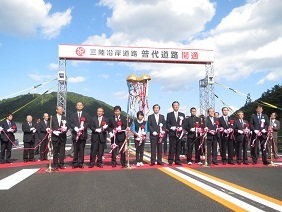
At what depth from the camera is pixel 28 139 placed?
35.0 ft

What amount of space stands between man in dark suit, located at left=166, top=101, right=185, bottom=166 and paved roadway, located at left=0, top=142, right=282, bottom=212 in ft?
5.79

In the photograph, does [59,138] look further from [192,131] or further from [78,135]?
[192,131]

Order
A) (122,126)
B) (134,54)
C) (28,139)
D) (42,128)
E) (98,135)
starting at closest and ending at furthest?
(98,135) < (122,126) < (28,139) < (42,128) < (134,54)

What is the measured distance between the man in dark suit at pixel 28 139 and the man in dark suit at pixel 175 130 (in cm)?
528

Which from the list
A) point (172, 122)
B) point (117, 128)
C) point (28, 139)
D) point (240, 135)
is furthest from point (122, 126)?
point (28, 139)

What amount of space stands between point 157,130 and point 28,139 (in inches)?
202

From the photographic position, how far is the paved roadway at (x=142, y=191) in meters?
4.07

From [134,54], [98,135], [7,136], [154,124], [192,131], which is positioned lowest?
[7,136]

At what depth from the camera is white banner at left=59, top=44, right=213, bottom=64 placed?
16.7m

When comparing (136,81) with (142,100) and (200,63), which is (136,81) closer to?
(142,100)

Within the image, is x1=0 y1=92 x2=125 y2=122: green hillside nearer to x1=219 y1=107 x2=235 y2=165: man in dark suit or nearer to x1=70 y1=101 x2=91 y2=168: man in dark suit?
x1=219 y1=107 x2=235 y2=165: man in dark suit

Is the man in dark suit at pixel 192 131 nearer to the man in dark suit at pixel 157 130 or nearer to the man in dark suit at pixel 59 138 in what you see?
the man in dark suit at pixel 157 130

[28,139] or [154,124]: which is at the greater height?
[154,124]

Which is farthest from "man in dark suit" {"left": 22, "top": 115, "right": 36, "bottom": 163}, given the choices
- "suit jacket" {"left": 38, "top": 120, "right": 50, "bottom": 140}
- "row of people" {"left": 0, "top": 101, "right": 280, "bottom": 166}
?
"row of people" {"left": 0, "top": 101, "right": 280, "bottom": 166}
